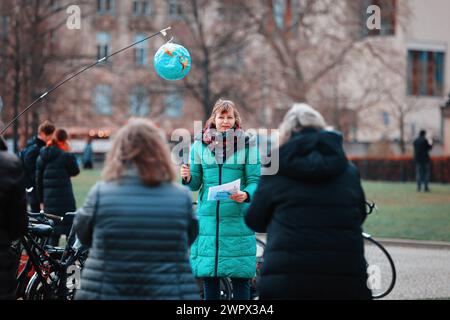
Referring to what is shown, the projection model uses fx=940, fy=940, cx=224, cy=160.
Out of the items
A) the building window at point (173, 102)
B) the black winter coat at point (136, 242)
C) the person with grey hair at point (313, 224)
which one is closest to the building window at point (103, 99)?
the building window at point (173, 102)

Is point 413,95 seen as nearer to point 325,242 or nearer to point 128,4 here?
point 128,4

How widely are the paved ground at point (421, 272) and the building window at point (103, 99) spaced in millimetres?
32401

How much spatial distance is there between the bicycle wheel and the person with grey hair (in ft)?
15.8

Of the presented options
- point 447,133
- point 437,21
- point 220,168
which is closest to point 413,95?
point 437,21

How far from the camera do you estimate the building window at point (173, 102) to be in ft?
137

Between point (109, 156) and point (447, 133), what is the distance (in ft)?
122

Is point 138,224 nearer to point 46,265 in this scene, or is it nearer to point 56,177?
point 46,265

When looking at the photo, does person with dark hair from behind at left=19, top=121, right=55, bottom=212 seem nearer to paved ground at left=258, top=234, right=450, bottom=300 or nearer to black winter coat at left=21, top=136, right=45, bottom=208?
black winter coat at left=21, top=136, right=45, bottom=208

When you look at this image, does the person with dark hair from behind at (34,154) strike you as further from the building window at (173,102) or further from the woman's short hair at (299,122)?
the building window at (173,102)

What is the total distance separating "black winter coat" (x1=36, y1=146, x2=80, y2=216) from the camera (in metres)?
12.1

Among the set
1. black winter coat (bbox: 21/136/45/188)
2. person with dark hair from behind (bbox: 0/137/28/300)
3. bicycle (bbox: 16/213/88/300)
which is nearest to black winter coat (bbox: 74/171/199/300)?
person with dark hair from behind (bbox: 0/137/28/300)

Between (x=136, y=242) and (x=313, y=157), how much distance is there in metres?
1.09

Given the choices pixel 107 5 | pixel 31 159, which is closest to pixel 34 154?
pixel 31 159

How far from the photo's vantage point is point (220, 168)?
7.41m
